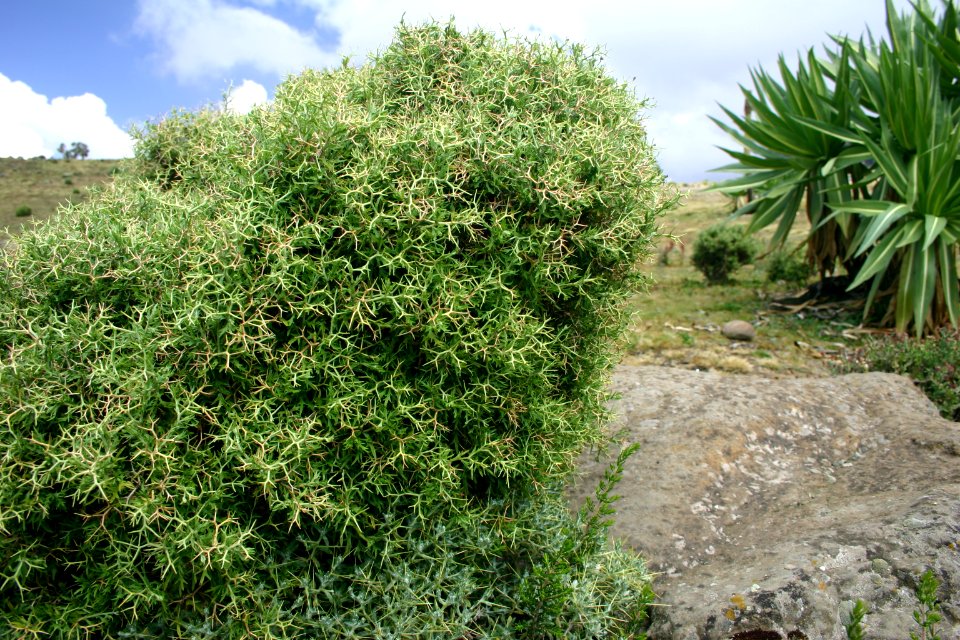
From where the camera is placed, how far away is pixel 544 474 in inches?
144

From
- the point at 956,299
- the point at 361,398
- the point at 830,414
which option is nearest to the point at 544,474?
the point at 361,398

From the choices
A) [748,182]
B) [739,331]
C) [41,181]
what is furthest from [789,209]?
[41,181]

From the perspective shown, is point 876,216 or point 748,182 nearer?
point 876,216

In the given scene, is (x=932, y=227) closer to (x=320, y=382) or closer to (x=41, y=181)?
(x=320, y=382)

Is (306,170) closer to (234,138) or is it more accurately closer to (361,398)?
(234,138)

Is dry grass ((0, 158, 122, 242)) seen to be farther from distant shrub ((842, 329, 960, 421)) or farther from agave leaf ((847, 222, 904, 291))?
distant shrub ((842, 329, 960, 421))

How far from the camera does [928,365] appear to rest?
7.32 metres

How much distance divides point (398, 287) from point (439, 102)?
118 centimetres

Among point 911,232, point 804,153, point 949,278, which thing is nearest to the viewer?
point 949,278

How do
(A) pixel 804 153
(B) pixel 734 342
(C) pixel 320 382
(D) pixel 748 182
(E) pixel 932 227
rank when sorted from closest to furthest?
(C) pixel 320 382 → (E) pixel 932 227 → (B) pixel 734 342 → (A) pixel 804 153 → (D) pixel 748 182

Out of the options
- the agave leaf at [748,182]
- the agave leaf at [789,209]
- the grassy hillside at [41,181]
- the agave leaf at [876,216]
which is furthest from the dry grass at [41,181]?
the agave leaf at [876,216]

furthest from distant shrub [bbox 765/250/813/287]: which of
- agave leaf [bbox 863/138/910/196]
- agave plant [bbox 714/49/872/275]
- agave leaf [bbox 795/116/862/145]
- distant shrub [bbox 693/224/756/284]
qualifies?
agave leaf [bbox 863/138/910/196]

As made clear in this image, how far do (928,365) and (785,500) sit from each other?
3935 millimetres

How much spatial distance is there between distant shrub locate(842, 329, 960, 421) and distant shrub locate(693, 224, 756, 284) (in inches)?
235
